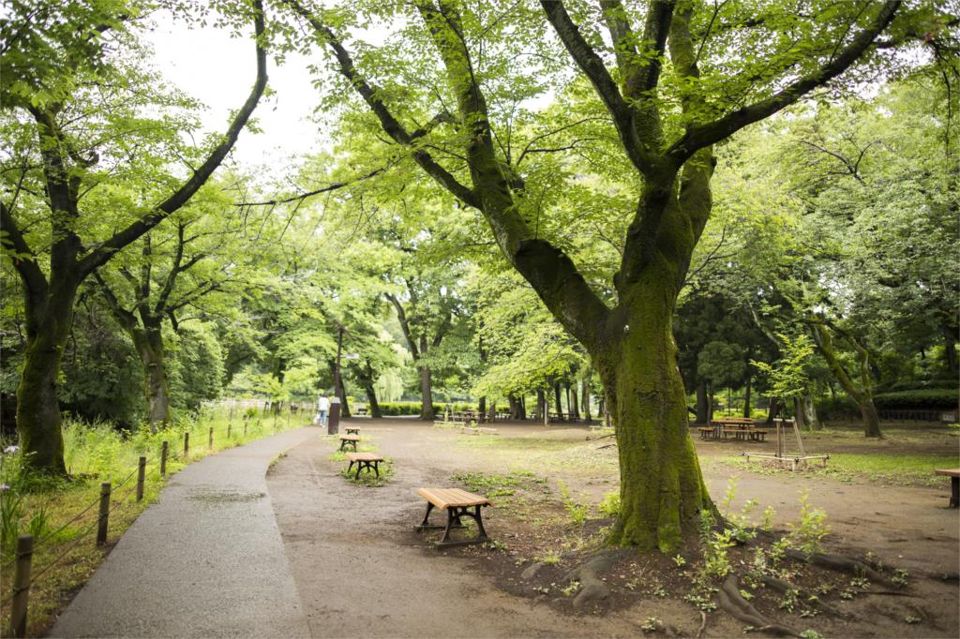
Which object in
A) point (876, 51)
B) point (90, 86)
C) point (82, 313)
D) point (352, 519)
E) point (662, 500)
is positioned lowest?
point (352, 519)

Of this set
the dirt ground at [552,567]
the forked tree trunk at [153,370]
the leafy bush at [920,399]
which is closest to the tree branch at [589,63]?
the dirt ground at [552,567]

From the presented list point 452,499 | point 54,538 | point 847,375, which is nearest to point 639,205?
point 452,499

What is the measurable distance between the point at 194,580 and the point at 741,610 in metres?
4.87

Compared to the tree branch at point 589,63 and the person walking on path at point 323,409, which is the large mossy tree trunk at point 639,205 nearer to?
the tree branch at point 589,63

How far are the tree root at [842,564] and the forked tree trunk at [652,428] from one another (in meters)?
0.99

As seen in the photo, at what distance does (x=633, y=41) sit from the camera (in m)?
5.62

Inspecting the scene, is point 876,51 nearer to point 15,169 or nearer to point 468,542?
point 468,542

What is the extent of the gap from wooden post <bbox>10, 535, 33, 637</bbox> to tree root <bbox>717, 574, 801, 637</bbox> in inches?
208

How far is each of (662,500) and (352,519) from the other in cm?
459

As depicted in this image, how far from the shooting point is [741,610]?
480cm

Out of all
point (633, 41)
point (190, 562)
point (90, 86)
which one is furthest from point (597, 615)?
point (90, 86)

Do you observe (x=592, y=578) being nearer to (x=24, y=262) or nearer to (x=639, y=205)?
(x=639, y=205)

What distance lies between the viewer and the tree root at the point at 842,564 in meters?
5.40

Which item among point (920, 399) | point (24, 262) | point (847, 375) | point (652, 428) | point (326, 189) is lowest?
point (920, 399)
